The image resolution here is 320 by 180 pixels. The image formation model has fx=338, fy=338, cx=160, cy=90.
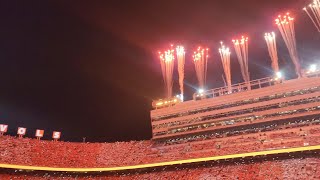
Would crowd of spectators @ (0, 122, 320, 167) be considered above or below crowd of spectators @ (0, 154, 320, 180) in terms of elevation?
Answer: above

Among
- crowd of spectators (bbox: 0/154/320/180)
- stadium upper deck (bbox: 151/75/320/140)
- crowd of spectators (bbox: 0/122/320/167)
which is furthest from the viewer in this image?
stadium upper deck (bbox: 151/75/320/140)

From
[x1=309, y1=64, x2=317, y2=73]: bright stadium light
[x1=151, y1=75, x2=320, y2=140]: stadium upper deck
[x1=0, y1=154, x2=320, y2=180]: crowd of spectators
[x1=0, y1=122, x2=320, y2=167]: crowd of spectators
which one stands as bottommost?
[x1=0, y1=154, x2=320, y2=180]: crowd of spectators

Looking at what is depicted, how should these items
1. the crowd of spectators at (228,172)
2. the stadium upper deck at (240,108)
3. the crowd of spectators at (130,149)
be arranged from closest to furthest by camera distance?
1. the crowd of spectators at (228,172)
2. the crowd of spectators at (130,149)
3. the stadium upper deck at (240,108)

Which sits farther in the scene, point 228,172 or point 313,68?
point 313,68

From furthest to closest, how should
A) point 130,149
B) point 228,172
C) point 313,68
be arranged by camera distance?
point 130,149 < point 313,68 < point 228,172

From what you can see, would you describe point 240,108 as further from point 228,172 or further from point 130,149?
point 130,149

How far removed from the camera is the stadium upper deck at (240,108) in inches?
1473

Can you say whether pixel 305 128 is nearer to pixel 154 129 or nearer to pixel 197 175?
pixel 197 175

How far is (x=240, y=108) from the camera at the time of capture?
4097 cm

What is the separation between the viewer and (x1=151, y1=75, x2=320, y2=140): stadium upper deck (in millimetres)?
37406

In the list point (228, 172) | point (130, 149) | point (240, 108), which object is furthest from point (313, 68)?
point (130, 149)

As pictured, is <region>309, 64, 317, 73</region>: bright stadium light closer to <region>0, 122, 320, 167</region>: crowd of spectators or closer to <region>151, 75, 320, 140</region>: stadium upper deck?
<region>151, 75, 320, 140</region>: stadium upper deck

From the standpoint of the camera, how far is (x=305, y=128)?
1412 inches

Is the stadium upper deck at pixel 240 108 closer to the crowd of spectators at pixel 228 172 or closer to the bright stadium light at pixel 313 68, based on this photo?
the bright stadium light at pixel 313 68
